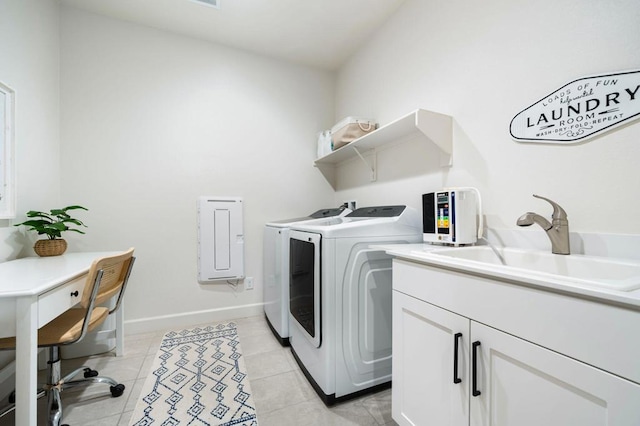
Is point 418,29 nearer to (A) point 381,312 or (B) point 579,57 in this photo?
(B) point 579,57

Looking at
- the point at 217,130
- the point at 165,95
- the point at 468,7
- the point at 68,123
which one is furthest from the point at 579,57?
the point at 68,123

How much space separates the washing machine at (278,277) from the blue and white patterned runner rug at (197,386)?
1.15 ft

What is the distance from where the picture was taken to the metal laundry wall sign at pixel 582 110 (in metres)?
0.97

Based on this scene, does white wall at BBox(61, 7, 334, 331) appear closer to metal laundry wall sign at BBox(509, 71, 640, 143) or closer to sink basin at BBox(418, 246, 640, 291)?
sink basin at BBox(418, 246, 640, 291)

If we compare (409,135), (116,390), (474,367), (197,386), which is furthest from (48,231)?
(409,135)

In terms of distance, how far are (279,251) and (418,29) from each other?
2.00m

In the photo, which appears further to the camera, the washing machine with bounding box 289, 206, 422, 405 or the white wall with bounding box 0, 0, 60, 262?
the white wall with bounding box 0, 0, 60, 262

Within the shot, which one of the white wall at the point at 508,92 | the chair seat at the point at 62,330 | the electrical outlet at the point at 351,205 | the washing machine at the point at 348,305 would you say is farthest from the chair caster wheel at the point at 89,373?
the white wall at the point at 508,92

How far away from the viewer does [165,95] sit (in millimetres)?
2439

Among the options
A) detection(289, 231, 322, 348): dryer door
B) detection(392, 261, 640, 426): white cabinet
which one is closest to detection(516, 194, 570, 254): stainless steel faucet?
detection(392, 261, 640, 426): white cabinet

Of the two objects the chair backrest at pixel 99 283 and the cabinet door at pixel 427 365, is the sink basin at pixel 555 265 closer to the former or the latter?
the cabinet door at pixel 427 365

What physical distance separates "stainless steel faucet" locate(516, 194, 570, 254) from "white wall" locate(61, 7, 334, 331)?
2188 mm

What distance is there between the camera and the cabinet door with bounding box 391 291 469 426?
2.99 feet

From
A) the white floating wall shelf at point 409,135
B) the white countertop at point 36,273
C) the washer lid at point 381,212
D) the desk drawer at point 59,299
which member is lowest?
the desk drawer at point 59,299
